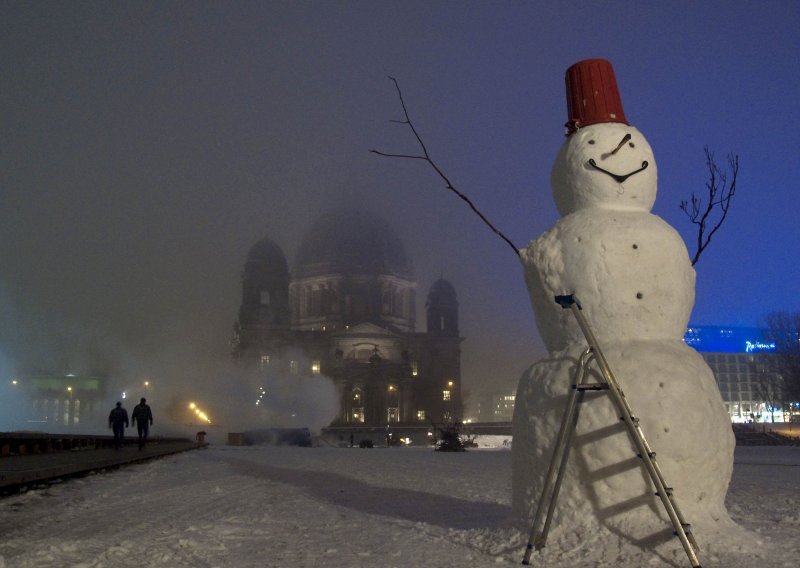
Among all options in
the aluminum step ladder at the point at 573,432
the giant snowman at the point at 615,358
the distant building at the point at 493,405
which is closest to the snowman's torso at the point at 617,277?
the giant snowman at the point at 615,358

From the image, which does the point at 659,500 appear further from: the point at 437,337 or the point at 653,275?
the point at 437,337

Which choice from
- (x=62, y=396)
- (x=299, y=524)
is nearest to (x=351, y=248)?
(x=62, y=396)

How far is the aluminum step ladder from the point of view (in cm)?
580

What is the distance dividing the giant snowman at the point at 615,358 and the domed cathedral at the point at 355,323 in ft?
232

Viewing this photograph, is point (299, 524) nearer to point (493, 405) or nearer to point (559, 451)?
point (559, 451)

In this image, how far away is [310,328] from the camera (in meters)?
90.2

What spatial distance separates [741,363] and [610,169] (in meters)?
116

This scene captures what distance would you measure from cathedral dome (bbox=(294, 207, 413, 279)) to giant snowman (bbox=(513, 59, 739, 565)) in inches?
3178

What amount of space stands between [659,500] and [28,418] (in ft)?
230

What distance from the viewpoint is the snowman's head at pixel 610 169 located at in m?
7.34

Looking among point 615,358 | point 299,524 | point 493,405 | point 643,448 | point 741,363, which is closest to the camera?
point 643,448

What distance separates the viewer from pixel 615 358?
664 centimetres

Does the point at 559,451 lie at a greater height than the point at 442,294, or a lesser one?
lesser

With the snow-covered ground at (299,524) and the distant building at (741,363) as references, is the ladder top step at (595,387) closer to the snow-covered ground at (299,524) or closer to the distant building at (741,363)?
the snow-covered ground at (299,524)
